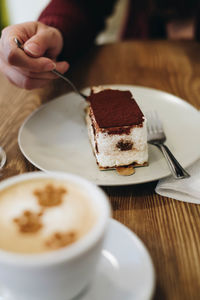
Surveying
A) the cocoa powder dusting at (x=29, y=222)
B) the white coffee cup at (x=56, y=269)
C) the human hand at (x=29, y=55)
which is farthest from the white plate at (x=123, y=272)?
the human hand at (x=29, y=55)

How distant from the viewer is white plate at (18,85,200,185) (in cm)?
82

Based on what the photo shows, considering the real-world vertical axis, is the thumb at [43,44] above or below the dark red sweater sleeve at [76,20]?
above

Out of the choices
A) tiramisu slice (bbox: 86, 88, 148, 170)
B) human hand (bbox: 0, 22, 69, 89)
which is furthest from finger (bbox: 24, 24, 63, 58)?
tiramisu slice (bbox: 86, 88, 148, 170)

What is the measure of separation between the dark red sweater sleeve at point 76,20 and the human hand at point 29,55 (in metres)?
0.21

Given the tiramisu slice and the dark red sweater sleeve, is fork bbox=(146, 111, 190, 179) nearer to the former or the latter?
the tiramisu slice

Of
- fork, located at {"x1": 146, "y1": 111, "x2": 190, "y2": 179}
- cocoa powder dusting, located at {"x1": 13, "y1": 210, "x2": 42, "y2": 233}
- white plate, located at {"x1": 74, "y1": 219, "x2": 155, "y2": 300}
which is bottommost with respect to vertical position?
fork, located at {"x1": 146, "y1": 111, "x2": 190, "y2": 179}

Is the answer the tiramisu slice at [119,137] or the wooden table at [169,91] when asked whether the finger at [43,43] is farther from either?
the tiramisu slice at [119,137]

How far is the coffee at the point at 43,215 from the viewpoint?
1.51 feet

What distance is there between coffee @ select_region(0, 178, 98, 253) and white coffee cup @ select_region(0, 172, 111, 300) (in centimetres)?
1

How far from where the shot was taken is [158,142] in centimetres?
93

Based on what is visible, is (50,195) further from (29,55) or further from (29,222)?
(29,55)

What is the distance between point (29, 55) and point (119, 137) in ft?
1.15

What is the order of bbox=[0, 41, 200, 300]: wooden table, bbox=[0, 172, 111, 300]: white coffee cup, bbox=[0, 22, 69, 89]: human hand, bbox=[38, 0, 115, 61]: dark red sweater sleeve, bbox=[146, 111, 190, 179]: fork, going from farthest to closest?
bbox=[38, 0, 115, 61]: dark red sweater sleeve < bbox=[0, 22, 69, 89]: human hand < bbox=[146, 111, 190, 179]: fork < bbox=[0, 41, 200, 300]: wooden table < bbox=[0, 172, 111, 300]: white coffee cup

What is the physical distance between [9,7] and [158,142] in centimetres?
378
